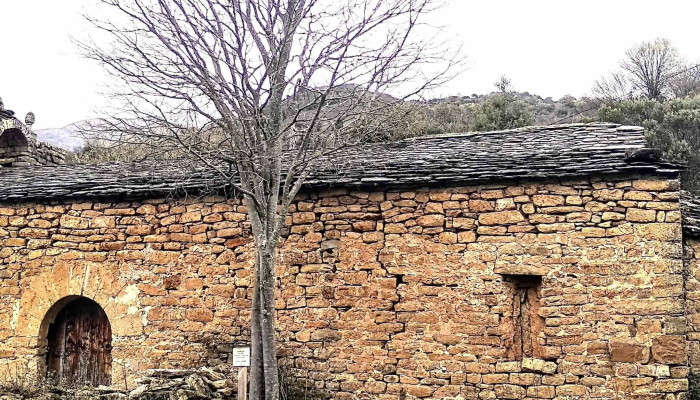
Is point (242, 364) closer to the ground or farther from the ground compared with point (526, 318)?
closer to the ground

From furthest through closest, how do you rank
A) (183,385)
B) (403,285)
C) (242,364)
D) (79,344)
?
(79,344) < (403,285) < (242,364) < (183,385)

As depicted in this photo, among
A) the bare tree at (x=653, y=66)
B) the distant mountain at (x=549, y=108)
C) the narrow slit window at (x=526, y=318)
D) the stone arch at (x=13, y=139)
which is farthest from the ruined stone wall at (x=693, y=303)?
the bare tree at (x=653, y=66)

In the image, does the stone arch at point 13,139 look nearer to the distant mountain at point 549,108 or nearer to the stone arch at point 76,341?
the stone arch at point 76,341

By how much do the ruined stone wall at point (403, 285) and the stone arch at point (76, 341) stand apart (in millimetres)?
185

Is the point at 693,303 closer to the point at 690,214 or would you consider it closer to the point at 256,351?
the point at 690,214

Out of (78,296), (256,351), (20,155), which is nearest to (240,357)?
(256,351)

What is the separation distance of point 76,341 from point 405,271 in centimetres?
443

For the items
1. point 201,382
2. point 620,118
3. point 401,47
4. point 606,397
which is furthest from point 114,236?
point 620,118

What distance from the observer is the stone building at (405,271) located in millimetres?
5918

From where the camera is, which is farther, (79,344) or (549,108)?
(549,108)

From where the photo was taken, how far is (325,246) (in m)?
6.92

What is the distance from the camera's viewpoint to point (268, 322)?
6039 mm

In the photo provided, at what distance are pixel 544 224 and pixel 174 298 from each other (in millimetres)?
4247

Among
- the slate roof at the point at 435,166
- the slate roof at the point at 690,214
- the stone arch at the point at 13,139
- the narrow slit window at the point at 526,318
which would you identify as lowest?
the narrow slit window at the point at 526,318
